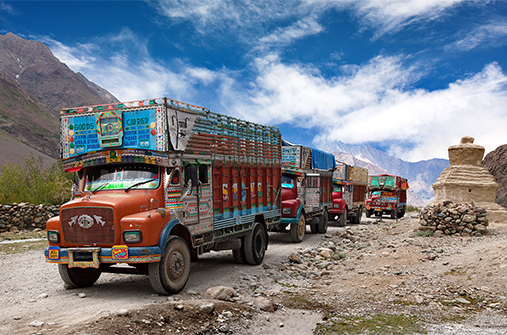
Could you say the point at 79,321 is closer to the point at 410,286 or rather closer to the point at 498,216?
the point at 410,286

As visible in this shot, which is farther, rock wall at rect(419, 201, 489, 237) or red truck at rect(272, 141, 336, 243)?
red truck at rect(272, 141, 336, 243)

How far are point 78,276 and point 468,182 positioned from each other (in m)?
16.4

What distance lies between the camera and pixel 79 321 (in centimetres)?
572

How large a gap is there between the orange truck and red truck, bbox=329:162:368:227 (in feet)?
48.0

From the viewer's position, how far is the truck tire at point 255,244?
10750 millimetres

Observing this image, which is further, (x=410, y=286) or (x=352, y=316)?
(x=410, y=286)

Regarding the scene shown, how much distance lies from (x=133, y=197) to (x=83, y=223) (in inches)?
37.6

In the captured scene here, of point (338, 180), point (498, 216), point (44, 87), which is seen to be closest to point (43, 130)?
point (44, 87)

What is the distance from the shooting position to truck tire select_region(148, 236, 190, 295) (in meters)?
7.11

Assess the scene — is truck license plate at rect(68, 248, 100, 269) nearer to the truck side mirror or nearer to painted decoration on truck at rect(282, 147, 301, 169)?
the truck side mirror

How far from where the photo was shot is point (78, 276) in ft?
26.4

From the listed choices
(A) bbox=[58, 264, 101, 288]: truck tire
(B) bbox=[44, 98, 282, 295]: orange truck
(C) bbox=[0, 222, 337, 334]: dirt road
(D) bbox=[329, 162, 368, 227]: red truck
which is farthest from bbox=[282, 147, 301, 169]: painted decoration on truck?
(A) bbox=[58, 264, 101, 288]: truck tire

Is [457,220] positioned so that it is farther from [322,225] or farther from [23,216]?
[23,216]

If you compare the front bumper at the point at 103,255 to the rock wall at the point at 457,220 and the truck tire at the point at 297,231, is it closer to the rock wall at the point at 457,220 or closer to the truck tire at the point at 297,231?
the truck tire at the point at 297,231
